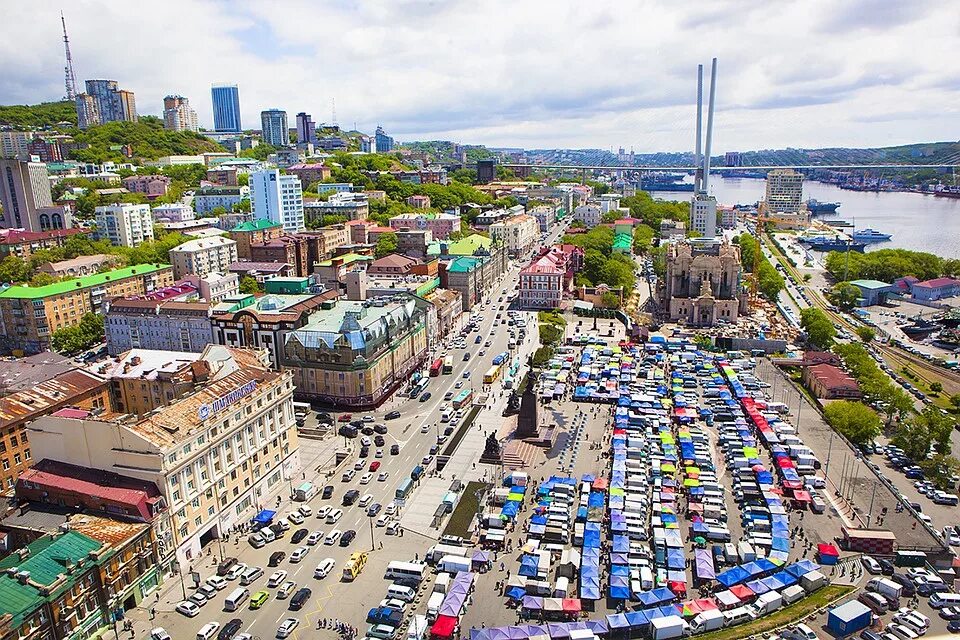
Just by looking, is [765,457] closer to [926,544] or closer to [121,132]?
[926,544]

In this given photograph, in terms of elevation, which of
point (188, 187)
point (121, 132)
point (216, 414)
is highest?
point (121, 132)

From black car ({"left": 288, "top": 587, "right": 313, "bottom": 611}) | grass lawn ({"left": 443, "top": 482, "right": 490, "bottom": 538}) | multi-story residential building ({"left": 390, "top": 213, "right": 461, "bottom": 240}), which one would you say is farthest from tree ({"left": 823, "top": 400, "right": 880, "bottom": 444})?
multi-story residential building ({"left": 390, "top": 213, "right": 461, "bottom": 240})

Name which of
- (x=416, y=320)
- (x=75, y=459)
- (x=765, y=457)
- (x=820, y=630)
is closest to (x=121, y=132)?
(x=416, y=320)

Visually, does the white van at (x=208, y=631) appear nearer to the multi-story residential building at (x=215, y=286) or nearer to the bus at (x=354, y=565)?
the bus at (x=354, y=565)

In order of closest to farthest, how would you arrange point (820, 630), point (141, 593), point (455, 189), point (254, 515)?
point (820, 630) < point (141, 593) < point (254, 515) < point (455, 189)

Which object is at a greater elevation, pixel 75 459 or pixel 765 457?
pixel 75 459

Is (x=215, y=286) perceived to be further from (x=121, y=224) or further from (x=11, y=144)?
(x=11, y=144)
